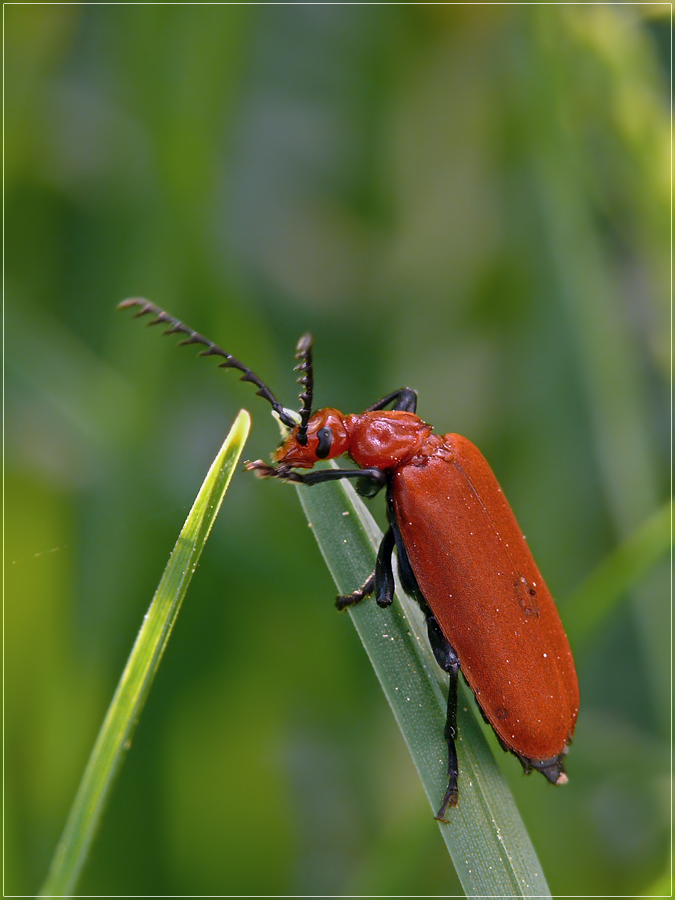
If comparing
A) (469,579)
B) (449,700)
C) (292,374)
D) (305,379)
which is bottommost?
(449,700)

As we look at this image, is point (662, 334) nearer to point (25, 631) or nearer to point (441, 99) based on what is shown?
point (25, 631)

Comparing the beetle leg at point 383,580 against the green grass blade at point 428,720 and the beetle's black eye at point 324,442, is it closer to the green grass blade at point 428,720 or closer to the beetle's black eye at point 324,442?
the green grass blade at point 428,720

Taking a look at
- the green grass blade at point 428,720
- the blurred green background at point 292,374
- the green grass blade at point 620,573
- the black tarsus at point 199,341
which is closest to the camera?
the green grass blade at point 428,720

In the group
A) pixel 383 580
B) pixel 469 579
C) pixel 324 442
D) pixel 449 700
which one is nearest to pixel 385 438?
pixel 324 442

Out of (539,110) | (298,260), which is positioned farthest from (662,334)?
(298,260)

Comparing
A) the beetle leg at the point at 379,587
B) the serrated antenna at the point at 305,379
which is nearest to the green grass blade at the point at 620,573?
the beetle leg at the point at 379,587

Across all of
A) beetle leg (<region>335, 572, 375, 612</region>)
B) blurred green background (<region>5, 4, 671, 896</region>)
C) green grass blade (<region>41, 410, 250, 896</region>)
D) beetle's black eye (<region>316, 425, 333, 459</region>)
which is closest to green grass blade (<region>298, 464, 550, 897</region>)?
beetle leg (<region>335, 572, 375, 612</region>)

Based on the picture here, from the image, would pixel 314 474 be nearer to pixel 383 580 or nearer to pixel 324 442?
pixel 383 580
